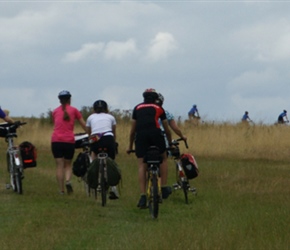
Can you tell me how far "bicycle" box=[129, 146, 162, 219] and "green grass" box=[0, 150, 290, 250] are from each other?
20cm

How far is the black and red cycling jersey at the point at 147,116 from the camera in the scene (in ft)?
43.7

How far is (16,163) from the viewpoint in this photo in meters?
16.1

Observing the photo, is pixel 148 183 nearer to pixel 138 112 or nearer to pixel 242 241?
pixel 138 112

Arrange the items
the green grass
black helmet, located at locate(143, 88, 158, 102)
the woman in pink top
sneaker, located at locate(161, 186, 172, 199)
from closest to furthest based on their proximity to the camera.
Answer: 1. the green grass
2. black helmet, located at locate(143, 88, 158, 102)
3. sneaker, located at locate(161, 186, 172, 199)
4. the woman in pink top

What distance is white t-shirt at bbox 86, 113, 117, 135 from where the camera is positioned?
15.1 meters

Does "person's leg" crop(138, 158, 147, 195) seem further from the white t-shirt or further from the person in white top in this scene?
the white t-shirt

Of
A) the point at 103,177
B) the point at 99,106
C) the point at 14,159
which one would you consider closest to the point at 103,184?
the point at 103,177

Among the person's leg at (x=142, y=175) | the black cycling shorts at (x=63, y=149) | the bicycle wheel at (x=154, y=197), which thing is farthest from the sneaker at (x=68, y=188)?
the bicycle wheel at (x=154, y=197)

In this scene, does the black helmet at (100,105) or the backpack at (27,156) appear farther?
the backpack at (27,156)

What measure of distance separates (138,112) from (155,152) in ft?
2.75

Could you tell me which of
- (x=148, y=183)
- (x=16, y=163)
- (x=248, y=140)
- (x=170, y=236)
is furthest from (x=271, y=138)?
(x=170, y=236)

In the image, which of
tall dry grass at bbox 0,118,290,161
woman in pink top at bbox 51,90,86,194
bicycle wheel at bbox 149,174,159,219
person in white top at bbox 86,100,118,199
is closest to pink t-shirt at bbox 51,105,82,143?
woman in pink top at bbox 51,90,86,194

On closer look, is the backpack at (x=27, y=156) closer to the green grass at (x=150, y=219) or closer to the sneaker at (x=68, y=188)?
the green grass at (x=150, y=219)

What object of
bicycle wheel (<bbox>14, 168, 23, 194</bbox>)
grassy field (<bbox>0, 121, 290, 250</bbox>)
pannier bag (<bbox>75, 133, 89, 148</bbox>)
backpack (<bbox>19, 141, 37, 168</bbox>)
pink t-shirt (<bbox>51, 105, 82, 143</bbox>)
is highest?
pink t-shirt (<bbox>51, 105, 82, 143</bbox>)
